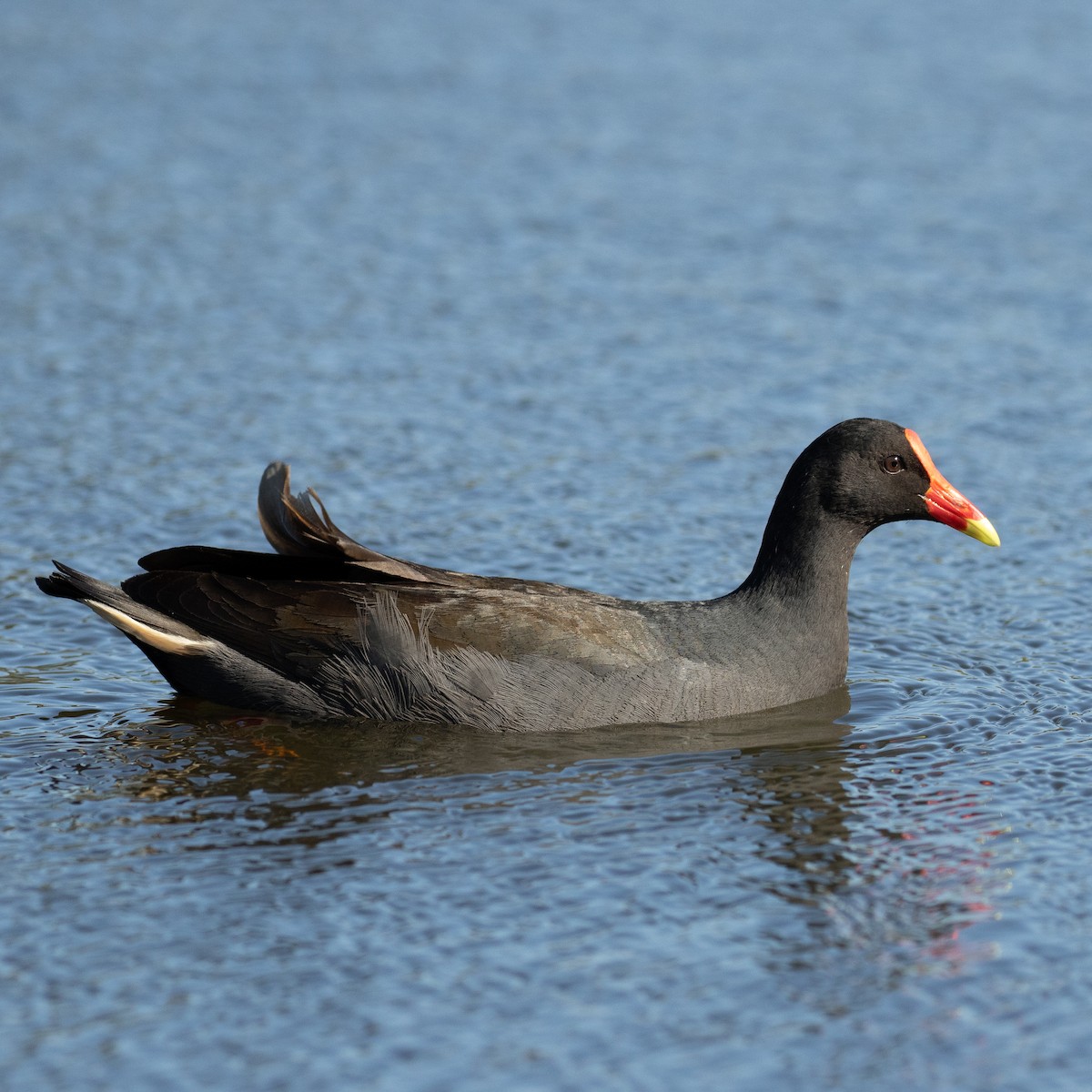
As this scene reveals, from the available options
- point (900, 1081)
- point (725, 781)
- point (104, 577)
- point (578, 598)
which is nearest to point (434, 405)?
point (104, 577)

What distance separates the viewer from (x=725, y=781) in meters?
7.18

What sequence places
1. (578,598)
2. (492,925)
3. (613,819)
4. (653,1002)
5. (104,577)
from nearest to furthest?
(653,1002)
(492,925)
(613,819)
(578,598)
(104,577)

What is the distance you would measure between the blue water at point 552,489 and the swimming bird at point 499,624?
158 mm

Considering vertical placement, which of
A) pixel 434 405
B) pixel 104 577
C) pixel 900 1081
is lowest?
pixel 900 1081

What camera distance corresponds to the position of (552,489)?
34.8 ft

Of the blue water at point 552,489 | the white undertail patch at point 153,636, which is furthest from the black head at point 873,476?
the white undertail patch at point 153,636

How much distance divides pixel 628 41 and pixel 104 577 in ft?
39.8

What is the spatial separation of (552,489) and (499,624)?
3.15 m

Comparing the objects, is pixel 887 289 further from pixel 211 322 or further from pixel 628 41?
pixel 628 41

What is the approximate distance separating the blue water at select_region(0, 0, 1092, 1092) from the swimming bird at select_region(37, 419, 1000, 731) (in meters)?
0.16

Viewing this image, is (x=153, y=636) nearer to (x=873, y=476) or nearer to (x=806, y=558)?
(x=806, y=558)

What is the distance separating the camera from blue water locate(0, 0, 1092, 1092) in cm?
551

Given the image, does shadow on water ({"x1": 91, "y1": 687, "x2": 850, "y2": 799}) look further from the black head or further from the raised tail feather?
the black head

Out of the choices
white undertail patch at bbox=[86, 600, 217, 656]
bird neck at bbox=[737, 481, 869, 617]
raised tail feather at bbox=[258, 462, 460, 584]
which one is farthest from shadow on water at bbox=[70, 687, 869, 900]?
raised tail feather at bbox=[258, 462, 460, 584]
